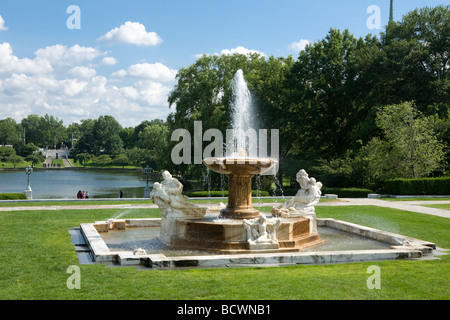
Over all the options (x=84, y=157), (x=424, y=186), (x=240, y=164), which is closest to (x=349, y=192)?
(x=424, y=186)

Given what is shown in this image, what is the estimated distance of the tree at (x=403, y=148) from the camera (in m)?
33.7

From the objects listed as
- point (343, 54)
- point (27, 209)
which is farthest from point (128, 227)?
point (343, 54)

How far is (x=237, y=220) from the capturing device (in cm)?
1312

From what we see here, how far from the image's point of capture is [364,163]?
→ 36.4m

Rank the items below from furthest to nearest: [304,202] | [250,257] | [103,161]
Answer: [103,161] → [304,202] → [250,257]

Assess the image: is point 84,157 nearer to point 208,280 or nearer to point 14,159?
point 14,159

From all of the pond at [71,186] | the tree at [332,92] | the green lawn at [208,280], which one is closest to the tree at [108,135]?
the pond at [71,186]

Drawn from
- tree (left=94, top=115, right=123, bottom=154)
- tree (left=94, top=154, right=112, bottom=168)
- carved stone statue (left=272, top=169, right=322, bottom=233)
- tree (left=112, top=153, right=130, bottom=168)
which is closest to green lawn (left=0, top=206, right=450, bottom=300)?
carved stone statue (left=272, top=169, right=322, bottom=233)

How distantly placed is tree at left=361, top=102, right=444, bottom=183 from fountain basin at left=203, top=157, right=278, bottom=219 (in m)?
23.4

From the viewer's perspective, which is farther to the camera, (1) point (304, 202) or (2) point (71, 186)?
(2) point (71, 186)

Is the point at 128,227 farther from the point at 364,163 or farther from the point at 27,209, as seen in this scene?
the point at 364,163

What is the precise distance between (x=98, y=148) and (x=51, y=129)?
42135 millimetres

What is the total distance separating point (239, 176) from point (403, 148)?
78.1 feet

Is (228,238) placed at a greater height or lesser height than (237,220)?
lesser
